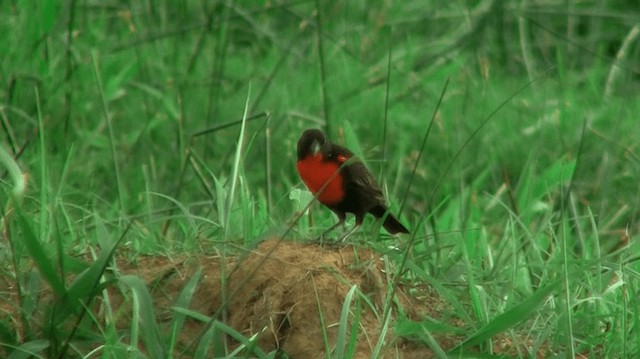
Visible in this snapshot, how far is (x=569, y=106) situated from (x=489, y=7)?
79 cm

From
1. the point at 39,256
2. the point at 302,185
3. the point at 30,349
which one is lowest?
the point at 302,185

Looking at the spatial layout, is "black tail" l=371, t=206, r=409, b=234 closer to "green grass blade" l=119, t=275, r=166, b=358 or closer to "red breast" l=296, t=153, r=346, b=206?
"red breast" l=296, t=153, r=346, b=206

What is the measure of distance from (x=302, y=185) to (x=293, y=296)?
81.5 inches

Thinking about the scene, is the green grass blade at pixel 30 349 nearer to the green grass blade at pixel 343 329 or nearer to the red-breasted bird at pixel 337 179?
the green grass blade at pixel 343 329

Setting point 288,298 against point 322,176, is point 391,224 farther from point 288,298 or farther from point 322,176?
point 288,298

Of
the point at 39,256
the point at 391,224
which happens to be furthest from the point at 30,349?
the point at 391,224

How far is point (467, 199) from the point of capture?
589cm

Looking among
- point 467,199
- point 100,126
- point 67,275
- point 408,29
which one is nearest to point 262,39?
point 408,29

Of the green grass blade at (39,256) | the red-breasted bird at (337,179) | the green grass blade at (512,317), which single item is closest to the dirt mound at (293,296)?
the green grass blade at (512,317)

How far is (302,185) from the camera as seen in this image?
5742mm

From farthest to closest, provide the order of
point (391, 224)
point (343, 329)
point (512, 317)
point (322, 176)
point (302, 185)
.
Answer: point (302, 185) → point (391, 224) → point (322, 176) → point (512, 317) → point (343, 329)

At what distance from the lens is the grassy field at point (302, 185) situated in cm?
362

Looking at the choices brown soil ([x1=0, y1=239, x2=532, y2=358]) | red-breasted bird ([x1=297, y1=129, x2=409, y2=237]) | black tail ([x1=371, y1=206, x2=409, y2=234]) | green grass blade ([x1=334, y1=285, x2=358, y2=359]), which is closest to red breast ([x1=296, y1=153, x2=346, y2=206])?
red-breasted bird ([x1=297, y1=129, x2=409, y2=237])

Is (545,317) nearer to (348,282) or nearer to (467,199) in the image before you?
(348,282)
